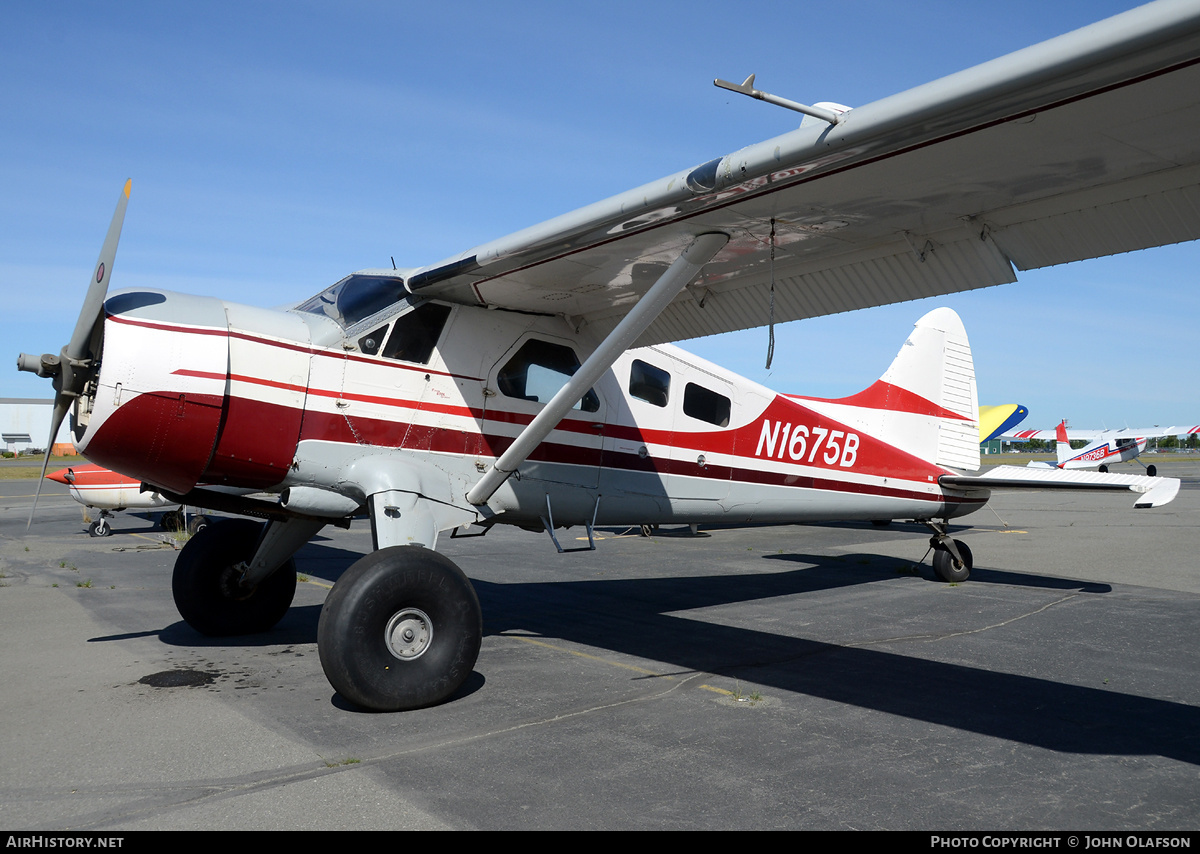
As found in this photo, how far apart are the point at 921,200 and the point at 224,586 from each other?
630 cm

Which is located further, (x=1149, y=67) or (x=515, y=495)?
(x=515, y=495)

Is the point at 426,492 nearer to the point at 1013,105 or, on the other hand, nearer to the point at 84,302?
the point at 84,302

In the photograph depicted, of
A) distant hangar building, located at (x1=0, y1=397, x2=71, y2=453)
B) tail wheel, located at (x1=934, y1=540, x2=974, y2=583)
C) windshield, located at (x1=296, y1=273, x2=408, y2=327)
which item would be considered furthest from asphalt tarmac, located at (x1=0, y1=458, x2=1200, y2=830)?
distant hangar building, located at (x1=0, y1=397, x2=71, y2=453)

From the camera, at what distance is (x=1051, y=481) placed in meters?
9.83

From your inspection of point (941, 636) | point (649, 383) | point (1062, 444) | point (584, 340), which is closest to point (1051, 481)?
point (941, 636)

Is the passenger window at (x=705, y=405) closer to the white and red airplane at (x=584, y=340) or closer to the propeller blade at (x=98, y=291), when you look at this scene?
the white and red airplane at (x=584, y=340)

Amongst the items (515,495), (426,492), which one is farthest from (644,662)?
(426,492)

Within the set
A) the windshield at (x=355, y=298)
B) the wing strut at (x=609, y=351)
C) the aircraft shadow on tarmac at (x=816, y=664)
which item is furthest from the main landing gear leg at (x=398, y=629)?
the windshield at (x=355, y=298)

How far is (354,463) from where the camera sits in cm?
593

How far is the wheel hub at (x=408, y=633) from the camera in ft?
16.6

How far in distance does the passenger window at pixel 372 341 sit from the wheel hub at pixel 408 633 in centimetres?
211

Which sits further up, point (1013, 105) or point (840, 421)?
point (1013, 105)

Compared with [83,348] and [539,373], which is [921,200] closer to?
[539,373]

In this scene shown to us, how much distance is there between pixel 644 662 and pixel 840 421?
13.9ft
